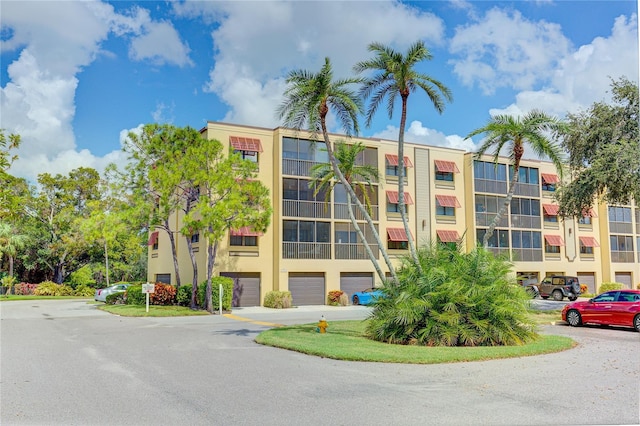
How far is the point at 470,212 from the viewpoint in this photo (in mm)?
44562

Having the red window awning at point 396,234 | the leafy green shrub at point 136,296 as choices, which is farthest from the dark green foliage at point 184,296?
the red window awning at point 396,234

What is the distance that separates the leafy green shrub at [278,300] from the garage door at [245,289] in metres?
1.28

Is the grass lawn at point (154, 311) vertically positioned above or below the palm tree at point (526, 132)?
below

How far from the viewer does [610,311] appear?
65.8 feet

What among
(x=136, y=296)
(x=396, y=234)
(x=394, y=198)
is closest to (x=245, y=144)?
(x=136, y=296)

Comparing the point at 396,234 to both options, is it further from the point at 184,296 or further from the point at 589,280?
the point at 589,280

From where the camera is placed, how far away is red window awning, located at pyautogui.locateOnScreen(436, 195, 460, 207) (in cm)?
4316

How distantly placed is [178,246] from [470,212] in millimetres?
22426

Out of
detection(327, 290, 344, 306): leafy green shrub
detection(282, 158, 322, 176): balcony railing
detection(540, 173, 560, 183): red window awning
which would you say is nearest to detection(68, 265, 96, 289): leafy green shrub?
detection(282, 158, 322, 176): balcony railing

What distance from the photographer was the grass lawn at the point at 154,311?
2809 cm

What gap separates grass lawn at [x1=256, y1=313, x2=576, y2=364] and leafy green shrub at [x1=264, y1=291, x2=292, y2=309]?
56.3ft

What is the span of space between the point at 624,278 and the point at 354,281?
27.8 metres

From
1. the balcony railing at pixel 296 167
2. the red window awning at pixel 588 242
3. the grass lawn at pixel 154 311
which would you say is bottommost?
the grass lawn at pixel 154 311

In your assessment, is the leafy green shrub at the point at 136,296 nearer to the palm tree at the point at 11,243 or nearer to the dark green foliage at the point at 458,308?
the dark green foliage at the point at 458,308
